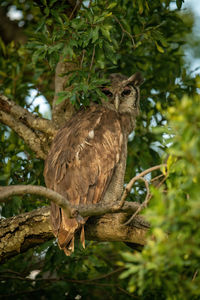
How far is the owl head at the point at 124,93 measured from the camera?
4.07 metres

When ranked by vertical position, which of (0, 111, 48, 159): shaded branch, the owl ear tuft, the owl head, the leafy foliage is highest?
the owl ear tuft

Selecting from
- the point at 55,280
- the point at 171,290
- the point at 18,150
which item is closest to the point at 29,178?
the point at 18,150

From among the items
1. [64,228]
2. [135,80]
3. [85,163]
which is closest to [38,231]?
[64,228]

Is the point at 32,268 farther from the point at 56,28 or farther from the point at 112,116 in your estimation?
the point at 56,28

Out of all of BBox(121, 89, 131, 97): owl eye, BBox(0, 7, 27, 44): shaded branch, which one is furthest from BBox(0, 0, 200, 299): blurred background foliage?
BBox(121, 89, 131, 97): owl eye

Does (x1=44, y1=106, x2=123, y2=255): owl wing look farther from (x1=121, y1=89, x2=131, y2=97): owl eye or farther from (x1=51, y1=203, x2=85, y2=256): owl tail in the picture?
(x1=121, y1=89, x2=131, y2=97): owl eye

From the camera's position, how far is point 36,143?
3.98 metres

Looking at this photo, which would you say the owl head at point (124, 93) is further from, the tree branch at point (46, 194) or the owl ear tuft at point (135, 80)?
the tree branch at point (46, 194)

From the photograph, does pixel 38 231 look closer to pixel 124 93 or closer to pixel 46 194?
pixel 46 194

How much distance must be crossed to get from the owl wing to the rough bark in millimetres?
164

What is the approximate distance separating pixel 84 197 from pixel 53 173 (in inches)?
14.6

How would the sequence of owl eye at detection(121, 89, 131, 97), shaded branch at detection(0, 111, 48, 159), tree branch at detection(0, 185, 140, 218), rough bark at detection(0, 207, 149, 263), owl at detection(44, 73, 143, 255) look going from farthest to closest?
owl eye at detection(121, 89, 131, 97) → shaded branch at detection(0, 111, 48, 159) → owl at detection(44, 73, 143, 255) → rough bark at detection(0, 207, 149, 263) → tree branch at detection(0, 185, 140, 218)

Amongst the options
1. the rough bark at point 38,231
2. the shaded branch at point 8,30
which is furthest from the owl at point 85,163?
the shaded branch at point 8,30

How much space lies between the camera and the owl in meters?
3.26
